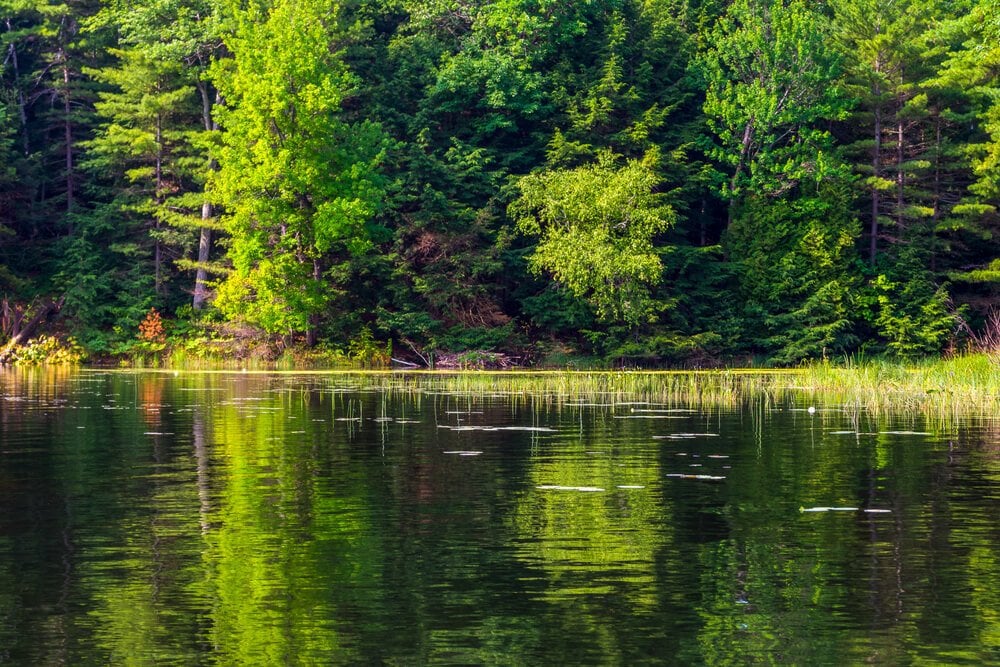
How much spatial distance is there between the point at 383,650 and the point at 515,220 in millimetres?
59492

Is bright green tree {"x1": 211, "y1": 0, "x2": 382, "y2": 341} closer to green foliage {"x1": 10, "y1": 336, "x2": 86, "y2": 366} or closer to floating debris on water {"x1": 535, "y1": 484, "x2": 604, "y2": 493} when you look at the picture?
green foliage {"x1": 10, "y1": 336, "x2": 86, "y2": 366}

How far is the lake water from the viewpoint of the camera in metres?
10.7

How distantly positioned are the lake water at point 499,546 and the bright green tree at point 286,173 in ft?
116

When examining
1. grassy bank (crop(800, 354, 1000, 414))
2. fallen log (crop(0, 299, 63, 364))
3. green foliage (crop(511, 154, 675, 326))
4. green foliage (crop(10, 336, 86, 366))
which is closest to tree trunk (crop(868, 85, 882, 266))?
green foliage (crop(511, 154, 675, 326))

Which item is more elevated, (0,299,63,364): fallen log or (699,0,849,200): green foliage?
(699,0,849,200): green foliage

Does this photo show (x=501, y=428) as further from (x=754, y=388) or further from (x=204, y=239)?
Answer: (x=204, y=239)

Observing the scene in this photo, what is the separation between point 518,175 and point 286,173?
12981 millimetres

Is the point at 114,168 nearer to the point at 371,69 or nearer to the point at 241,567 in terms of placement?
the point at 371,69

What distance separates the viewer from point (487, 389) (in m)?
43.8

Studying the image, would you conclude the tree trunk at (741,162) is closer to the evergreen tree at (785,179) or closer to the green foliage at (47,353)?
the evergreen tree at (785,179)

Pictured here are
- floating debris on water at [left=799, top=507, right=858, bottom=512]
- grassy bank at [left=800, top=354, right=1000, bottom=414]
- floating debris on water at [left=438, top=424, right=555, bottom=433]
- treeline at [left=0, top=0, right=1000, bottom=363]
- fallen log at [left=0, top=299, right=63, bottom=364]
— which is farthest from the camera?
fallen log at [left=0, top=299, right=63, bottom=364]

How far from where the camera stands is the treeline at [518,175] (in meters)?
64.8

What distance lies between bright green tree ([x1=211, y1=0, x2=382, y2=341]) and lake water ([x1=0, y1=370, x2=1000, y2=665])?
1394 inches

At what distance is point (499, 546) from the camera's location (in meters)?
14.6
